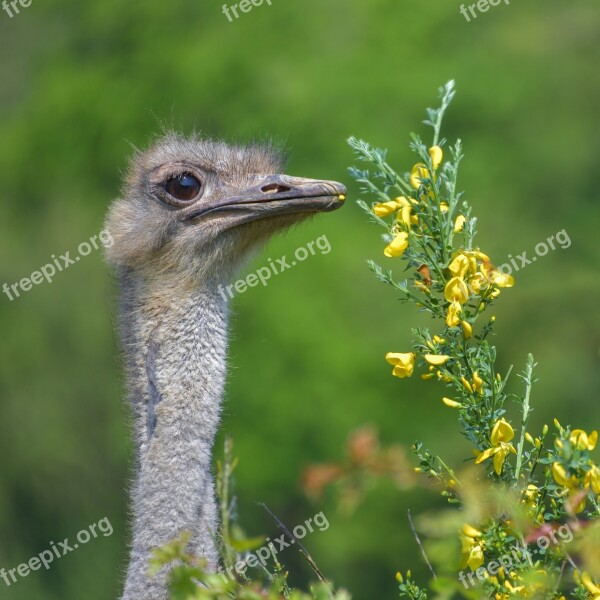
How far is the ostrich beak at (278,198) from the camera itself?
13.0 feet

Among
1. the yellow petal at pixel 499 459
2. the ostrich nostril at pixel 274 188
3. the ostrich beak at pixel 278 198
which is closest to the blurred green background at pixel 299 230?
the ostrich beak at pixel 278 198

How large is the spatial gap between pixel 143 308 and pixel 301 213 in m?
0.56

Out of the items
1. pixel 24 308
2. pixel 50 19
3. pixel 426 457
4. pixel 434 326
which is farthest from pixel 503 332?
pixel 426 457

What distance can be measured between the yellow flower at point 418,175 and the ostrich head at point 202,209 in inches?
39.9

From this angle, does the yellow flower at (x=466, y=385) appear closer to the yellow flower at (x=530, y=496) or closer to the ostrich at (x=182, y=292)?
the yellow flower at (x=530, y=496)

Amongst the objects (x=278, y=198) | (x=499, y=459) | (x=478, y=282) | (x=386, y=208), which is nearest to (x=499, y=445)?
(x=499, y=459)

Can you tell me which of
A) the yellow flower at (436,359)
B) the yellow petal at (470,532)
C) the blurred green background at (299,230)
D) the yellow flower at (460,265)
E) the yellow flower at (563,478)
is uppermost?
the blurred green background at (299,230)

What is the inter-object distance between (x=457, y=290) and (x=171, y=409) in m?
1.21

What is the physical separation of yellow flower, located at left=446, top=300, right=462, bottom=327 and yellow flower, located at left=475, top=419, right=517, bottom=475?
9.1 inches

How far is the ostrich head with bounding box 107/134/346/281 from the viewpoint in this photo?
13.9 feet

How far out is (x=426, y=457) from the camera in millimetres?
2920

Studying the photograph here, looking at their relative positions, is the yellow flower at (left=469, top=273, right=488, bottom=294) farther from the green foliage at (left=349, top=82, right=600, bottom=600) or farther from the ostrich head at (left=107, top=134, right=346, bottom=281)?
the ostrich head at (left=107, top=134, right=346, bottom=281)

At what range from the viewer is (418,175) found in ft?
10.1

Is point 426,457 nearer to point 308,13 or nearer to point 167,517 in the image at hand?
point 167,517
